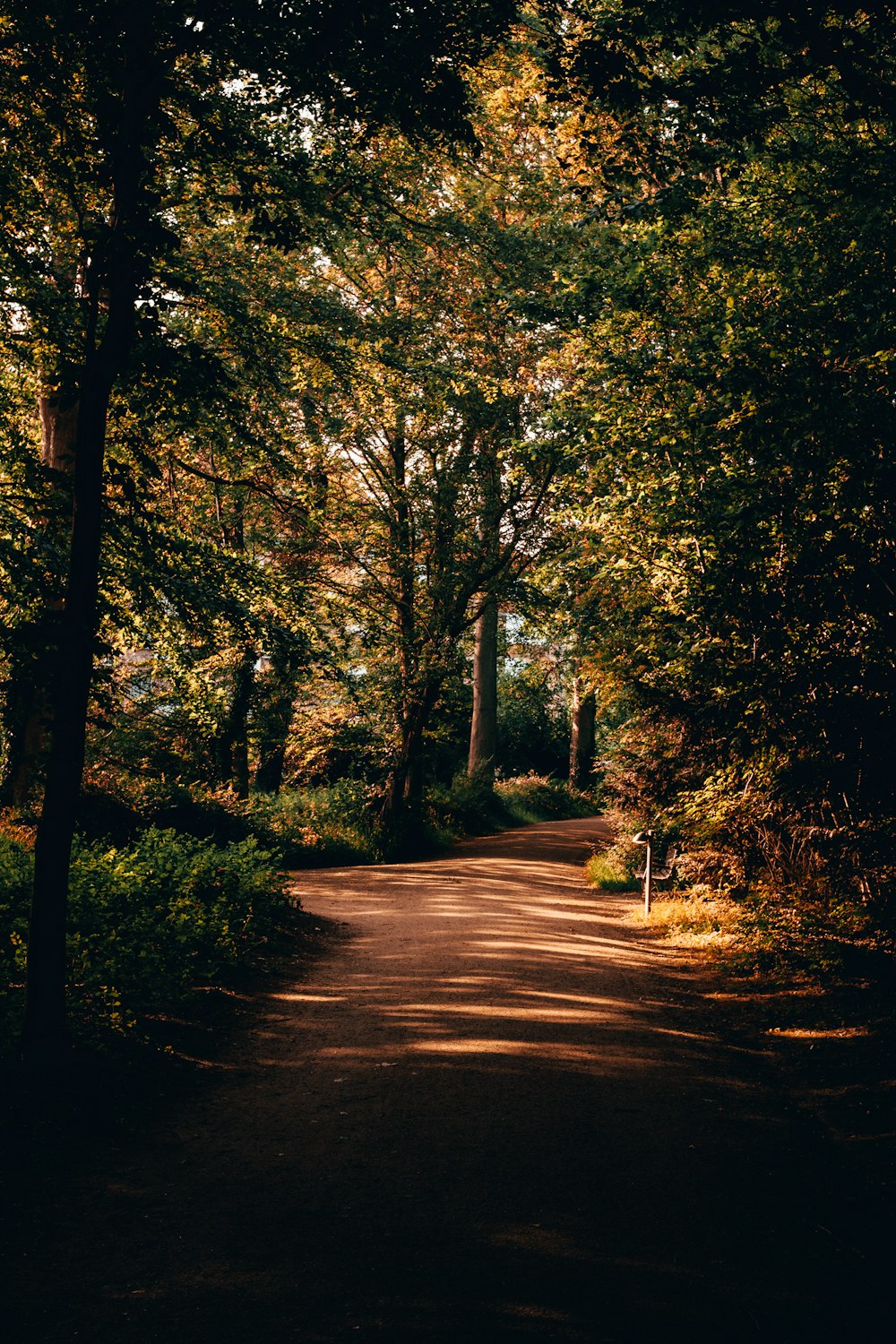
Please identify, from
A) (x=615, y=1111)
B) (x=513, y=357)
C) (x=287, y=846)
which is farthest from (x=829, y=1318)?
(x=513, y=357)

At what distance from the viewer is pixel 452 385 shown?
11484 mm

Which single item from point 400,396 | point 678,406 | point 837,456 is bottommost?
point 837,456

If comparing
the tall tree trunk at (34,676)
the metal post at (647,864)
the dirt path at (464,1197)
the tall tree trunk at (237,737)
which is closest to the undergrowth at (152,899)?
the dirt path at (464,1197)

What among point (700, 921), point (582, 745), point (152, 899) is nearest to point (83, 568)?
point (152, 899)

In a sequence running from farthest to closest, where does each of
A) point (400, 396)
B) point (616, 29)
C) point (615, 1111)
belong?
point (400, 396) < point (616, 29) < point (615, 1111)

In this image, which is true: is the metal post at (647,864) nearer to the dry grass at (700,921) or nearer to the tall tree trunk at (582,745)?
the dry grass at (700,921)

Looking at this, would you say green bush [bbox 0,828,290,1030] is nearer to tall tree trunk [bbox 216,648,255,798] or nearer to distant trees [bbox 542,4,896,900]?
distant trees [bbox 542,4,896,900]

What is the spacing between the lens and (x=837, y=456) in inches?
257

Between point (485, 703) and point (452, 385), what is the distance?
18.5 m

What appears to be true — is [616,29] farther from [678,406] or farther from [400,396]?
[400,396]

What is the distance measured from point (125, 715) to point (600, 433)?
1200 cm

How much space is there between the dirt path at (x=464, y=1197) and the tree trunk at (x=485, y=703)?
66.7 ft

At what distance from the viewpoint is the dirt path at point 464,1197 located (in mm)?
3367

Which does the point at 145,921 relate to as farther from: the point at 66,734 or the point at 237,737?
the point at 237,737
